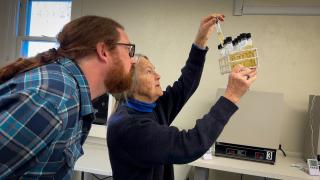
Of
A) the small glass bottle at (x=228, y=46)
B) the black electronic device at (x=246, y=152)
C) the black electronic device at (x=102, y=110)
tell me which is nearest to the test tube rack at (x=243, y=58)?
the small glass bottle at (x=228, y=46)

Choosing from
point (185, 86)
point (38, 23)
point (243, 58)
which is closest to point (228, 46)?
point (243, 58)

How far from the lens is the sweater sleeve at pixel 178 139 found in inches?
44.9

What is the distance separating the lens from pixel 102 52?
99cm

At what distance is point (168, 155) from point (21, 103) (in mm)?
563

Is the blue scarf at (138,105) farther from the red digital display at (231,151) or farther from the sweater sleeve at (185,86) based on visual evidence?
the red digital display at (231,151)

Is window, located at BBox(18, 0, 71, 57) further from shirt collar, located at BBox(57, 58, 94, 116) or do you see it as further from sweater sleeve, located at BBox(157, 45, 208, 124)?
shirt collar, located at BBox(57, 58, 94, 116)

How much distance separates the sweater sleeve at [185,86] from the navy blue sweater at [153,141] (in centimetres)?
18

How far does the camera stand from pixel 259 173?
81.7 inches

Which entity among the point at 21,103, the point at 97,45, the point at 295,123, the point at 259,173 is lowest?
the point at 259,173

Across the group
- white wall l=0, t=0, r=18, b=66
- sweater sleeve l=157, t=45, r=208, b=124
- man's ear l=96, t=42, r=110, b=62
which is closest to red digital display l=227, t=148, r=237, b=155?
sweater sleeve l=157, t=45, r=208, b=124

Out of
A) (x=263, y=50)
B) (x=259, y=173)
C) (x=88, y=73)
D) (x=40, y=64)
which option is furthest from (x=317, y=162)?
(x=40, y=64)

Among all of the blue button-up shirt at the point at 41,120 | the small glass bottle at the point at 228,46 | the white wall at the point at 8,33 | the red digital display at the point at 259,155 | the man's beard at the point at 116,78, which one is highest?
the white wall at the point at 8,33

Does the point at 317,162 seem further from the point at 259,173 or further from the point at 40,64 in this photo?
the point at 40,64

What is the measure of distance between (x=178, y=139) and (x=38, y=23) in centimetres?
312
